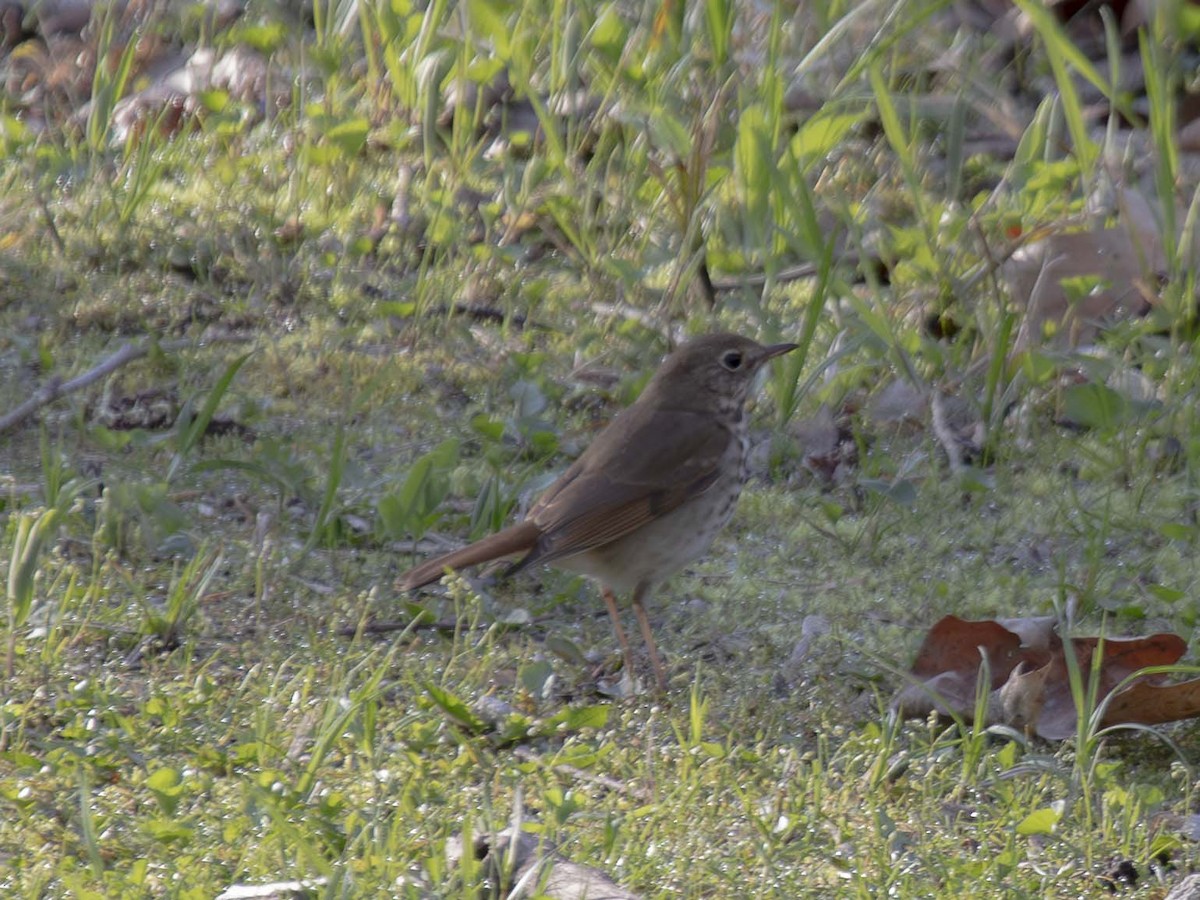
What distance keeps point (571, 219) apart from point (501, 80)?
1012 millimetres

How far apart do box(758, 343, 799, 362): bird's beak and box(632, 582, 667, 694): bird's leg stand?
0.86 m

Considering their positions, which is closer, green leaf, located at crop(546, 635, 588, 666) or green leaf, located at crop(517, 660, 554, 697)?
green leaf, located at crop(517, 660, 554, 697)

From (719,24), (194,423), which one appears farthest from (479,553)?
(719,24)

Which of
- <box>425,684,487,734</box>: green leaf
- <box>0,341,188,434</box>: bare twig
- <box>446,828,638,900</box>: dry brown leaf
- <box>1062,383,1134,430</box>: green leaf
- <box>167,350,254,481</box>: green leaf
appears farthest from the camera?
<box>1062,383,1134,430</box>: green leaf

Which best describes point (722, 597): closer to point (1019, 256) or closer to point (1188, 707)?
point (1188, 707)

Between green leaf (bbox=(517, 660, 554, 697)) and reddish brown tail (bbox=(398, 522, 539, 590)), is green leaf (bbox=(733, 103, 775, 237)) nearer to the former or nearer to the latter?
reddish brown tail (bbox=(398, 522, 539, 590))

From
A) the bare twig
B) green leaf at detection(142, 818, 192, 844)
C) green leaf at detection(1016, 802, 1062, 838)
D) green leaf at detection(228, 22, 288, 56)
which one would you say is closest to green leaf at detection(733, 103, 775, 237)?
the bare twig

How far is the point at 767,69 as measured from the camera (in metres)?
5.40

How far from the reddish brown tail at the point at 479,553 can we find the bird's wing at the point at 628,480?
41mm

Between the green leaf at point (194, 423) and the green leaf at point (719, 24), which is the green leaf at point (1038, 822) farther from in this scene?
the green leaf at point (719, 24)

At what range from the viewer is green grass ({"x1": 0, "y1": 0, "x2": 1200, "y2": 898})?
3.19 m

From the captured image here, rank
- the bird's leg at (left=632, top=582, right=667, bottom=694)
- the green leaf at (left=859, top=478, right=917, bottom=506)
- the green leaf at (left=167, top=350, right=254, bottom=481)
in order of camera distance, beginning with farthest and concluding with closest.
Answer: the green leaf at (left=859, top=478, right=917, bottom=506) → the green leaf at (left=167, top=350, right=254, bottom=481) → the bird's leg at (left=632, top=582, right=667, bottom=694)

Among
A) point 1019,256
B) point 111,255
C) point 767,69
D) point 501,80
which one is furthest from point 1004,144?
point 111,255

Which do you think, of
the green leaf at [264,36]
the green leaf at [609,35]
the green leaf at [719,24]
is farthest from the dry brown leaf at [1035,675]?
the green leaf at [264,36]
